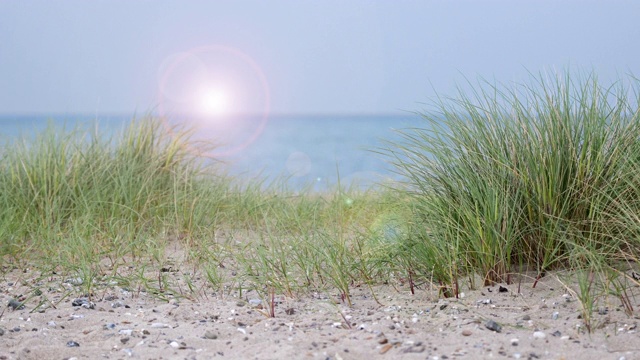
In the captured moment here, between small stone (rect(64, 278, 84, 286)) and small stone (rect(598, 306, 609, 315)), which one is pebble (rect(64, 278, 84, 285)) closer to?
small stone (rect(64, 278, 84, 286))

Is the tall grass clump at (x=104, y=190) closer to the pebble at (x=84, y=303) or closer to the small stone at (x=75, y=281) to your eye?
the small stone at (x=75, y=281)

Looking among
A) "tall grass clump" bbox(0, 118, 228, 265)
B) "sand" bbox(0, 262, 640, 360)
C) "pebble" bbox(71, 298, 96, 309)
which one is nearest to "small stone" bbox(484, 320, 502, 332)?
"sand" bbox(0, 262, 640, 360)

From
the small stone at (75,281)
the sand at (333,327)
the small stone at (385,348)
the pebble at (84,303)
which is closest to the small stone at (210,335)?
the sand at (333,327)

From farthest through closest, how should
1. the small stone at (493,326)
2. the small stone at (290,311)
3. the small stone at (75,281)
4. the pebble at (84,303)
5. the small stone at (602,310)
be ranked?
the small stone at (75,281) → the pebble at (84,303) → the small stone at (290,311) → the small stone at (602,310) → the small stone at (493,326)

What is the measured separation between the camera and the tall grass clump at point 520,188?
2.96m

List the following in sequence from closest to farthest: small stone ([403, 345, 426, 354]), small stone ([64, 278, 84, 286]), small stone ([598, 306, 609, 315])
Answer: small stone ([403, 345, 426, 354]) → small stone ([598, 306, 609, 315]) → small stone ([64, 278, 84, 286])

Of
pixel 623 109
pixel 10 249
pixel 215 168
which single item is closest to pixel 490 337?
pixel 623 109

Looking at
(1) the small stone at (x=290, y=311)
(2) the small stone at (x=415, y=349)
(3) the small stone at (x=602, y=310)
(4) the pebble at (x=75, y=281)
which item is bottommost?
(4) the pebble at (x=75, y=281)

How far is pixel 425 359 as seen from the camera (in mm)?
2256

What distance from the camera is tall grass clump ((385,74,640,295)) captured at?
9.73 feet

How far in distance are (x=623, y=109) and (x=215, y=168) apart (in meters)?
3.49

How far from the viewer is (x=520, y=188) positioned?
307cm

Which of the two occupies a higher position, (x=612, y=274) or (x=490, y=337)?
(x=612, y=274)

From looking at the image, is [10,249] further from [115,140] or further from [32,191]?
[115,140]
